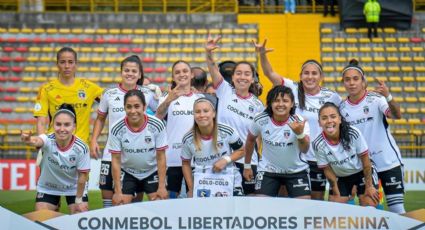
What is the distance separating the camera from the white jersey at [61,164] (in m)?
9.59

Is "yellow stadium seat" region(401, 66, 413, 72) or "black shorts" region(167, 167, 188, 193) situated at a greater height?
"yellow stadium seat" region(401, 66, 413, 72)

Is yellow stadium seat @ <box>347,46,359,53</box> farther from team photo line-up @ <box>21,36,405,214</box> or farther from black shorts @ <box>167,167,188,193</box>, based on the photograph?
black shorts @ <box>167,167,188,193</box>

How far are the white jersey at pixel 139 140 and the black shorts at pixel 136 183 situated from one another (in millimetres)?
173

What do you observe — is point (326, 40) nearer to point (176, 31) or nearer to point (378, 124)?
point (176, 31)

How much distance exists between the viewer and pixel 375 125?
995 centimetres

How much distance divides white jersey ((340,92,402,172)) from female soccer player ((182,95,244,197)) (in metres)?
1.28

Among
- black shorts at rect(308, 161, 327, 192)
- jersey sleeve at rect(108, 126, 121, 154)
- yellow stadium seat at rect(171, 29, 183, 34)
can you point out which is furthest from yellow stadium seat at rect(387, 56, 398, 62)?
jersey sleeve at rect(108, 126, 121, 154)

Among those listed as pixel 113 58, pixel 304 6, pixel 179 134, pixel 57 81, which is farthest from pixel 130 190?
pixel 304 6

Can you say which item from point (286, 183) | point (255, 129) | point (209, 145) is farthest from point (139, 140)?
point (286, 183)

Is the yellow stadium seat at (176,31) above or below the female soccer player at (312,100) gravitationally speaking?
above

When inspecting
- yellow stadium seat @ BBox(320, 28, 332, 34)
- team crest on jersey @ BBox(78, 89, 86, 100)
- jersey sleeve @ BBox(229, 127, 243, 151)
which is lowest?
jersey sleeve @ BBox(229, 127, 243, 151)

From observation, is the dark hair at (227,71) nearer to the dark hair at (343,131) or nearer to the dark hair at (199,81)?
the dark hair at (199,81)

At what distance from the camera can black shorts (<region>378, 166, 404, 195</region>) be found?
387 inches

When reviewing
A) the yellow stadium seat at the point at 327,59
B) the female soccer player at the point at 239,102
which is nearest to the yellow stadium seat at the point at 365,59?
the yellow stadium seat at the point at 327,59
